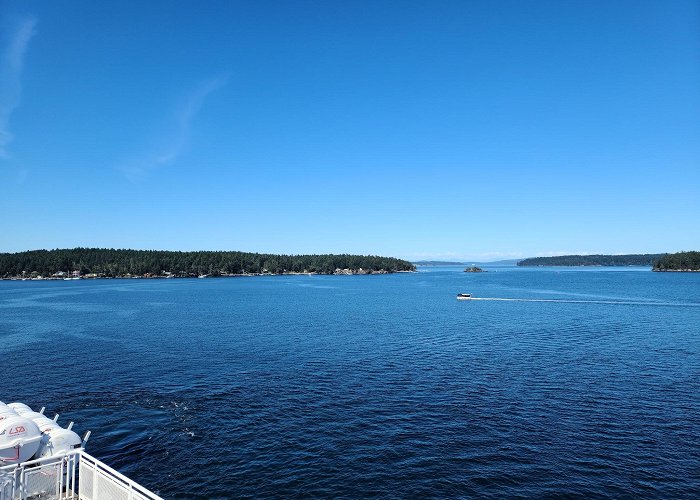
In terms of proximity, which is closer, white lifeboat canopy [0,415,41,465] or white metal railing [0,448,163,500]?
white metal railing [0,448,163,500]

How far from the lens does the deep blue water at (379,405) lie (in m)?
24.7

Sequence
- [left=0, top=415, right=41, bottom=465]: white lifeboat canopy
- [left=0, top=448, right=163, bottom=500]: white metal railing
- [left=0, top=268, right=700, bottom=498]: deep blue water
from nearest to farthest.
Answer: [left=0, top=448, right=163, bottom=500]: white metal railing → [left=0, top=415, right=41, bottom=465]: white lifeboat canopy → [left=0, top=268, right=700, bottom=498]: deep blue water

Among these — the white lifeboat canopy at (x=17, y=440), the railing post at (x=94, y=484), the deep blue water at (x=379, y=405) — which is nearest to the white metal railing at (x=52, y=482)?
the railing post at (x=94, y=484)

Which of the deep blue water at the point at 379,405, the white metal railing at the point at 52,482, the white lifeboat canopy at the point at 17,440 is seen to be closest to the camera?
the white metal railing at the point at 52,482

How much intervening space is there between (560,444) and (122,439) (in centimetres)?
2876

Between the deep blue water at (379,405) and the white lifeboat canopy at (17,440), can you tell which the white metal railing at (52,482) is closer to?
the white lifeboat canopy at (17,440)

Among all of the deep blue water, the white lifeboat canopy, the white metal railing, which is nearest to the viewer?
the white metal railing

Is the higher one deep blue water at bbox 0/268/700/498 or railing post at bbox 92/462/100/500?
railing post at bbox 92/462/100/500

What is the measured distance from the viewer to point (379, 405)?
35.8m

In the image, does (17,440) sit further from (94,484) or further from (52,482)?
(94,484)

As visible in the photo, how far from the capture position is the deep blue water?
24.7 metres

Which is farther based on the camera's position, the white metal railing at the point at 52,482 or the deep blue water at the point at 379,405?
the deep blue water at the point at 379,405

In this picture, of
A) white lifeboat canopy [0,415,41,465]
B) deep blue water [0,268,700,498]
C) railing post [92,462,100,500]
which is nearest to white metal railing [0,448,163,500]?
railing post [92,462,100,500]

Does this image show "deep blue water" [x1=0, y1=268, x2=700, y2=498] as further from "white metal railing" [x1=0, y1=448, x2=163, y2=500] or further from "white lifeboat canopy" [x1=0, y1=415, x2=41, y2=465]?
"white lifeboat canopy" [x1=0, y1=415, x2=41, y2=465]
